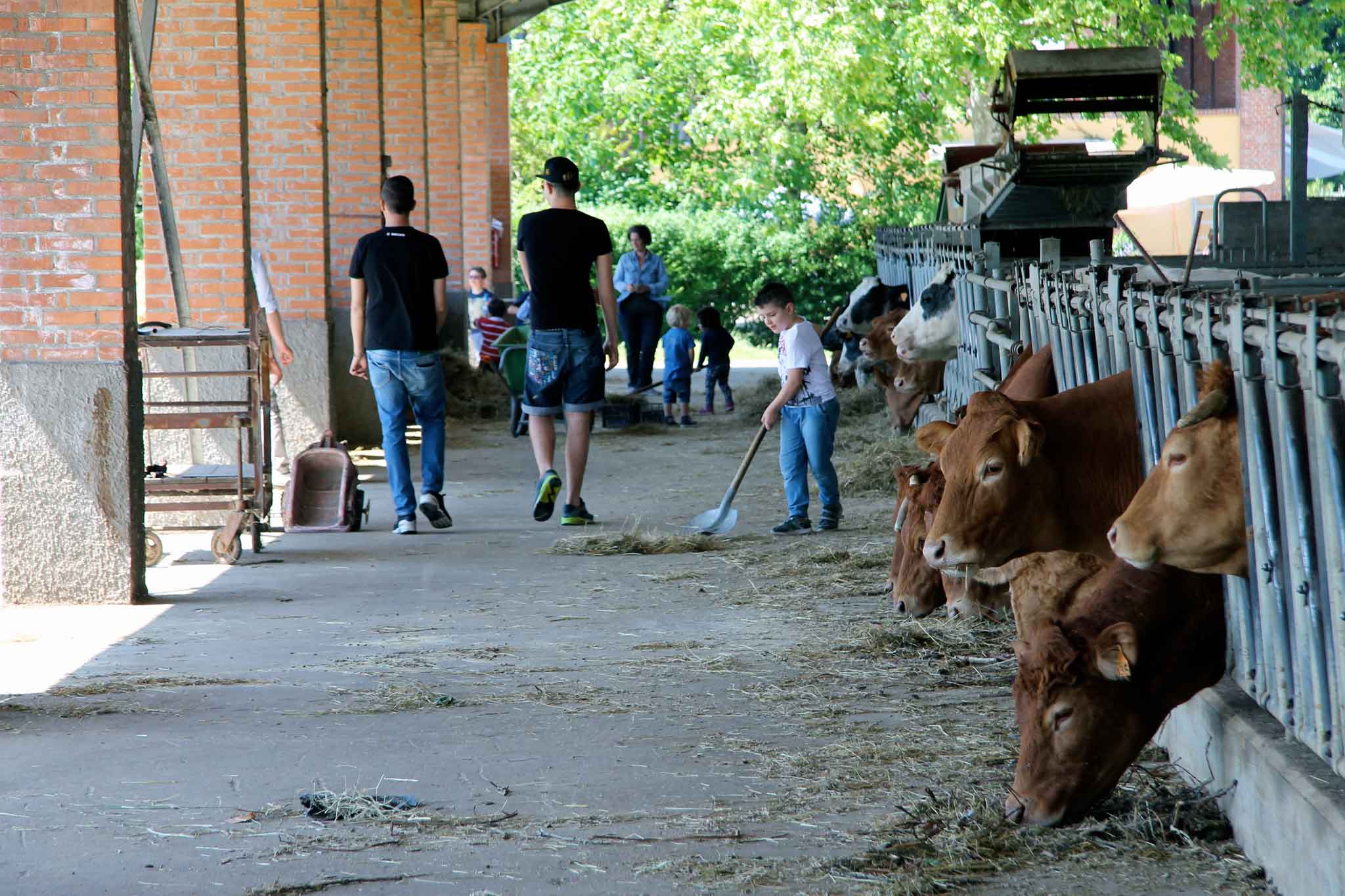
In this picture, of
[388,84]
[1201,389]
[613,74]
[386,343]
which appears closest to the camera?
[1201,389]

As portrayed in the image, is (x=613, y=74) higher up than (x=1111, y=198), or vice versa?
(x=613, y=74)

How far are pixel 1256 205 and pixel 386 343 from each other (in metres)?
7.79

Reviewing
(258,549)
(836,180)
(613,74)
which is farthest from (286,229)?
(613,74)

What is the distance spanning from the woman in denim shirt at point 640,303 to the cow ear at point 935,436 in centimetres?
1288

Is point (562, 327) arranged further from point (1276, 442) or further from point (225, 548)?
point (1276, 442)

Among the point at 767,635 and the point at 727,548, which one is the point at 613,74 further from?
the point at 767,635

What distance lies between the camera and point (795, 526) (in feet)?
30.5

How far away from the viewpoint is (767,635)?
6621mm

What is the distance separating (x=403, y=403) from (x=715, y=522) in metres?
2.01

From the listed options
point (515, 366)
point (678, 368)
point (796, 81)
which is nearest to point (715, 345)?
point (678, 368)

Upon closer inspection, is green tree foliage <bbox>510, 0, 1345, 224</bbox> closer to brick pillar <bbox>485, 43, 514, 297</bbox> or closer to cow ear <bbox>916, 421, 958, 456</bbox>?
brick pillar <bbox>485, 43, 514, 297</bbox>

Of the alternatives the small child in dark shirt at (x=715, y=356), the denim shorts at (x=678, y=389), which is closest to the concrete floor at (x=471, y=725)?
the denim shorts at (x=678, y=389)

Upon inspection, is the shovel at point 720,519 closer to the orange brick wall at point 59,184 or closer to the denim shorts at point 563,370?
the denim shorts at point 563,370

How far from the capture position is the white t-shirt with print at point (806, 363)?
29.7ft
